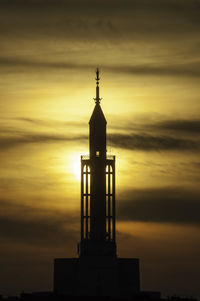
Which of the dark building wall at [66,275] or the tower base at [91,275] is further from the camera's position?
the dark building wall at [66,275]

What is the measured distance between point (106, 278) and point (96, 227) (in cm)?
648

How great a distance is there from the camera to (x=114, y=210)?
609 ft

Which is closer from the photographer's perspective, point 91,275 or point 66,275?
point 91,275

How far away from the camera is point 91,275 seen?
7224 inches

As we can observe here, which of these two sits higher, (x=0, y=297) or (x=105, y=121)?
(x=105, y=121)

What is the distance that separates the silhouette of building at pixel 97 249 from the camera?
601ft

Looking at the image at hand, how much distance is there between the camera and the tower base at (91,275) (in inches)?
7210

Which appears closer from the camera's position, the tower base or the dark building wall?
the tower base

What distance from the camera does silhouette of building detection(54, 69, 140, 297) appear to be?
601 ft

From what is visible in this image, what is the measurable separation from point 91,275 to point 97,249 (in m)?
3.31

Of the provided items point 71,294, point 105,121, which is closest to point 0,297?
point 71,294

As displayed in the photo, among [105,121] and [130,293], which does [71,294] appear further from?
[105,121]

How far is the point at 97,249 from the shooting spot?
183750 mm

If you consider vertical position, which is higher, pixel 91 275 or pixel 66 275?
pixel 66 275
